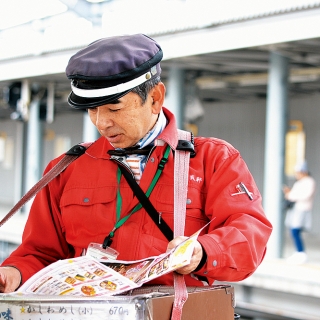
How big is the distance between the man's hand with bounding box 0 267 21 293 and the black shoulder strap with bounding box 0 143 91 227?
0.58 feet

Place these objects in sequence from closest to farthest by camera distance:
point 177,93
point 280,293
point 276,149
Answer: point 280,293 < point 276,149 < point 177,93

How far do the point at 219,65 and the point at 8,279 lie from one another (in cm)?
918

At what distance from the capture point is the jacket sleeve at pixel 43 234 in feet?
6.85

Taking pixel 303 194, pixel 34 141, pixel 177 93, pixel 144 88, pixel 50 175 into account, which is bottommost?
pixel 303 194

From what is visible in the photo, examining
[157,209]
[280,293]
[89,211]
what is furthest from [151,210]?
[280,293]

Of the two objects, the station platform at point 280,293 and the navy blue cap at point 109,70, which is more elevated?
the navy blue cap at point 109,70

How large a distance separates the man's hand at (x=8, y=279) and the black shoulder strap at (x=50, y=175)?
18cm

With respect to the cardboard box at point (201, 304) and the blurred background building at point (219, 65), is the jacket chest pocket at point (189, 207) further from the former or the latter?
the blurred background building at point (219, 65)

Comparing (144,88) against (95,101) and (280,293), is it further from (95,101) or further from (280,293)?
(280,293)

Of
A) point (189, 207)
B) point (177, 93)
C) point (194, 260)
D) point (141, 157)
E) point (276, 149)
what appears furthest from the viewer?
point (177, 93)

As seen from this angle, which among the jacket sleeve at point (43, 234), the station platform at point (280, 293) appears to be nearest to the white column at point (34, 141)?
the station platform at point (280, 293)

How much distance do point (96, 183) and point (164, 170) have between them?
0.78ft

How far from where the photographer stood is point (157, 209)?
6.18 feet

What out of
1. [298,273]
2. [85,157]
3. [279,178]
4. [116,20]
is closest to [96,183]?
[85,157]
